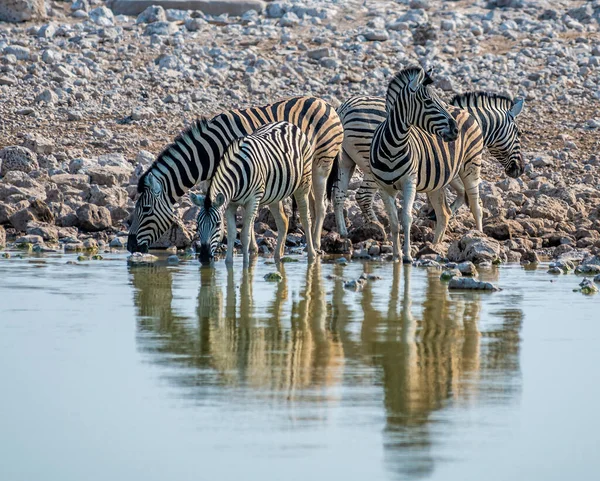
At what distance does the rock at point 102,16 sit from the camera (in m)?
27.8

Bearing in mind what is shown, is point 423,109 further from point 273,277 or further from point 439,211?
point 273,277

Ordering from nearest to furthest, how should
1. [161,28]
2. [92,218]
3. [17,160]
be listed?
[92,218], [17,160], [161,28]

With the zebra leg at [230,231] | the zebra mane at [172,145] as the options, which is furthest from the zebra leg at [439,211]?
the zebra leg at [230,231]

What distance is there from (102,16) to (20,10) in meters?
1.76

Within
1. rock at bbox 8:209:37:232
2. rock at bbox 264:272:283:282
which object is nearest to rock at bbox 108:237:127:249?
rock at bbox 8:209:37:232

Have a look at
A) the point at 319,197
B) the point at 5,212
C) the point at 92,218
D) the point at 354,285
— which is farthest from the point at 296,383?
the point at 5,212

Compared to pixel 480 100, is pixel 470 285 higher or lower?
lower

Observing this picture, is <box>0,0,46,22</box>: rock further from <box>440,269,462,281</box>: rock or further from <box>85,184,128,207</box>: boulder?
<box>440,269,462,281</box>: rock

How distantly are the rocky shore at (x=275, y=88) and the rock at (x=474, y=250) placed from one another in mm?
20

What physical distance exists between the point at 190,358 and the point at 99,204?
8.81 metres

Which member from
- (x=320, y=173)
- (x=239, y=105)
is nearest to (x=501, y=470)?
(x=320, y=173)

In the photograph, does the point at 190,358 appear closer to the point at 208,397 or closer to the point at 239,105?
the point at 208,397

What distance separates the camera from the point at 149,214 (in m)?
13.0

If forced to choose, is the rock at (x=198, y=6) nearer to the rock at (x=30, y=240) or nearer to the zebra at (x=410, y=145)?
the rock at (x=30, y=240)
